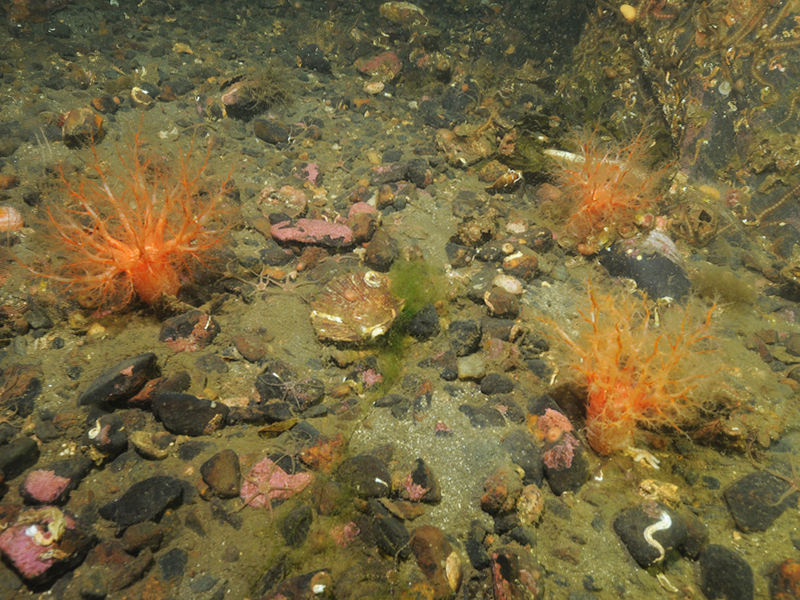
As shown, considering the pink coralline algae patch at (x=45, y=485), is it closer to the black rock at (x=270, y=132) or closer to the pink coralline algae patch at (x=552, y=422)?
the pink coralline algae patch at (x=552, y=422)

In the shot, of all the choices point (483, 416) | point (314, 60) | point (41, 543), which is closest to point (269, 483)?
point (41, 543)

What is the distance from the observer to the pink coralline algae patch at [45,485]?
7.14 feet

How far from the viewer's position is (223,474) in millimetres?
2408

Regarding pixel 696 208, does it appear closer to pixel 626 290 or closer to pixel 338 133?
pixel 626 290

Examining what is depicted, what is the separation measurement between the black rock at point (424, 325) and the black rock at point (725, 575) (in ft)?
7.36

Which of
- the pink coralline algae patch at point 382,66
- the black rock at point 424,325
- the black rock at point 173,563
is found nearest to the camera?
the black rock at point 173,563

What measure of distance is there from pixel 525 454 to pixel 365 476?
3.51 ft

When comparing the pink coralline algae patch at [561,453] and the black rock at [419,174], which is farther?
the black rock at [419,174]

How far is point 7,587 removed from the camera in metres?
1.87

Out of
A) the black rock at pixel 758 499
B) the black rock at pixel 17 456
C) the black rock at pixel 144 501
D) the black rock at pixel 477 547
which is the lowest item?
the black rock at pixel 17 456

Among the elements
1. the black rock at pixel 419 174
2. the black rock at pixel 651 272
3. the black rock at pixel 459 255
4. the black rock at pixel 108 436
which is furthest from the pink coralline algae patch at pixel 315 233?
the black rock at pixel 651 272

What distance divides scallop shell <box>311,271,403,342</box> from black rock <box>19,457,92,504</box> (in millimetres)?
1736

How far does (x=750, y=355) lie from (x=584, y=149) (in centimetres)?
288

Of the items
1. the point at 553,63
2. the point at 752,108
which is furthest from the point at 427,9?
the point at 752,108
